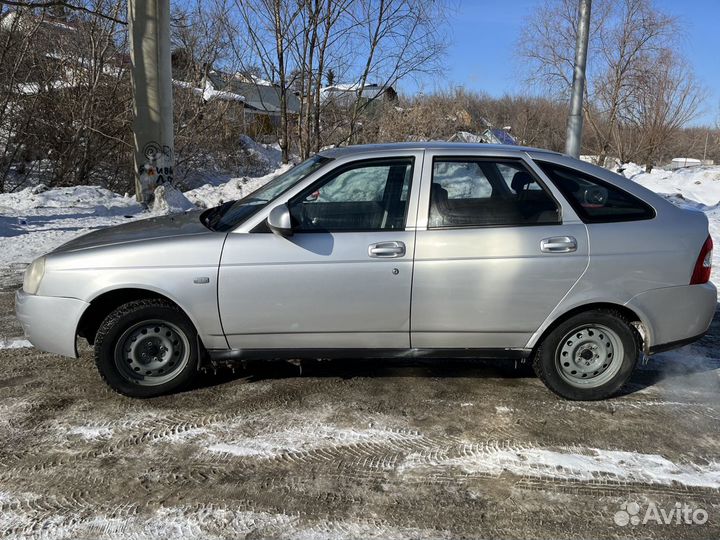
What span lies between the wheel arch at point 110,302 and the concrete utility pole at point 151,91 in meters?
9.14

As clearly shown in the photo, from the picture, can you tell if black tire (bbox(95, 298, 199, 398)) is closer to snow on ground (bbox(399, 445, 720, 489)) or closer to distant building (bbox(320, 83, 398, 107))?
snow on ground (bbox(399, 445, 720, 489))

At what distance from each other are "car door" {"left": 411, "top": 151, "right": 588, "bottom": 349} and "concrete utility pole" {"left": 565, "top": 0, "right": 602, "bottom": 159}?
706 cm

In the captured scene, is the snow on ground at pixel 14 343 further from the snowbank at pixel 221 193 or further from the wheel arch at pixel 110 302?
the snowbank at pixel 221 193

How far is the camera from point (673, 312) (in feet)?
13.7

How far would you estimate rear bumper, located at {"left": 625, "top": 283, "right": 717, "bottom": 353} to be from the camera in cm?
413

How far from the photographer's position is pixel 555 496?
123 inches

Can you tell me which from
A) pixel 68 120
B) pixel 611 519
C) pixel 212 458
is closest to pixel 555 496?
pixel 611 519

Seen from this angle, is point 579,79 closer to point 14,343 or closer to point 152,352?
point 152,352

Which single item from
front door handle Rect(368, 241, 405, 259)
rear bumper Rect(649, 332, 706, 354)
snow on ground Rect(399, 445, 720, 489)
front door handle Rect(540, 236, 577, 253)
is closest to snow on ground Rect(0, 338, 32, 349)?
front door handle Rect(368, 241, 405, 259)

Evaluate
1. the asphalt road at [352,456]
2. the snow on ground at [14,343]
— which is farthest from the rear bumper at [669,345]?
the snow on ground at [14,343]

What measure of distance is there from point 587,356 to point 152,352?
3.06 metres

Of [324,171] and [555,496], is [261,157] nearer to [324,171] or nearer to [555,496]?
[324,171]

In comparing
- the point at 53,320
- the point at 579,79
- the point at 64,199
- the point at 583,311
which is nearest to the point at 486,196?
the point at 583,311

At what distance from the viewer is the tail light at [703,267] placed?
165 inches
